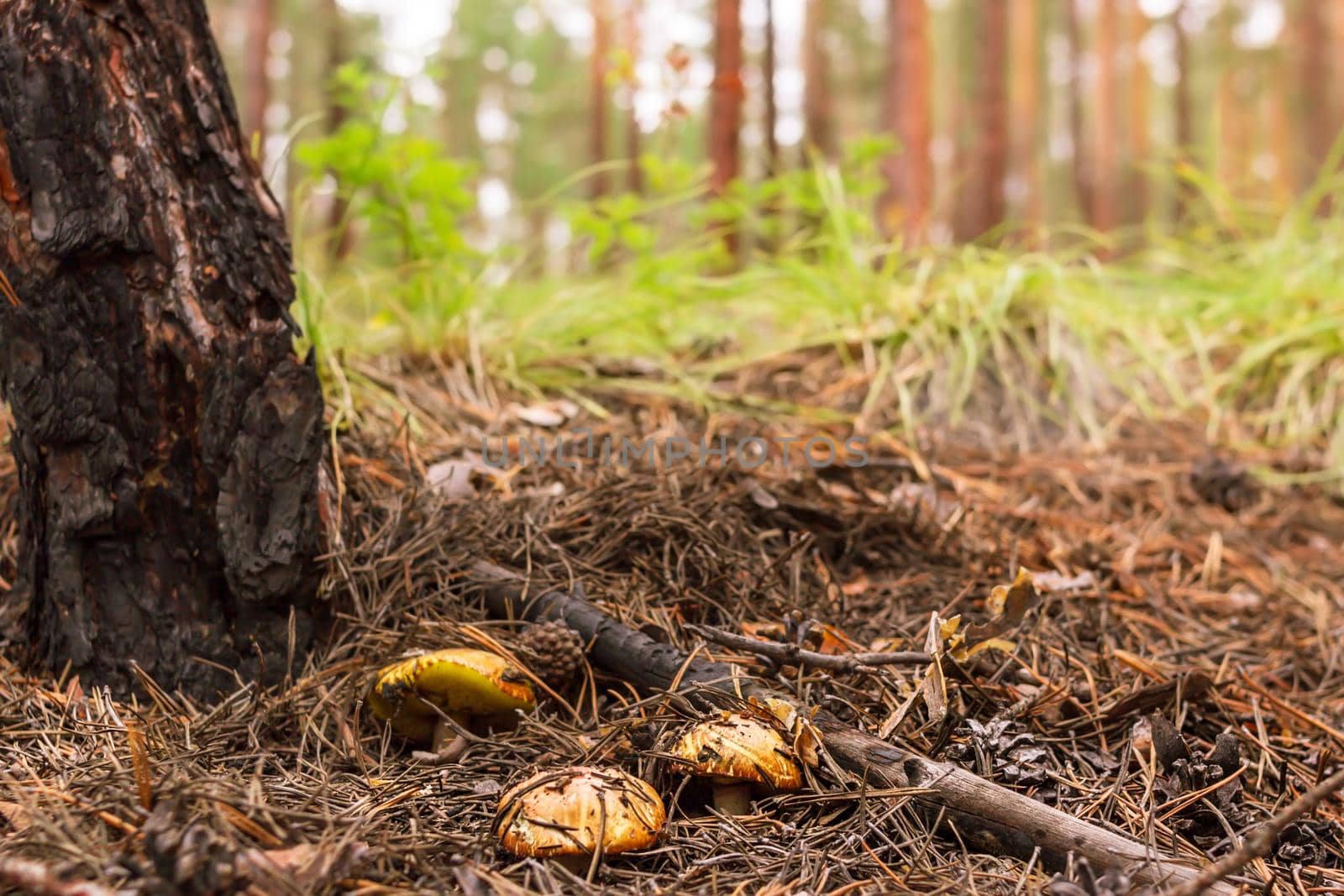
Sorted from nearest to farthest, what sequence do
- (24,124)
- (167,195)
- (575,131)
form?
(24,124) → (167,195) → (575,131)

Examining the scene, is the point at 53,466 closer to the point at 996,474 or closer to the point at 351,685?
the point at 351,685

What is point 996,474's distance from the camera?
2730 mm

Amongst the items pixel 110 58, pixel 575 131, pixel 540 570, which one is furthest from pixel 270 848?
pixel 575 131

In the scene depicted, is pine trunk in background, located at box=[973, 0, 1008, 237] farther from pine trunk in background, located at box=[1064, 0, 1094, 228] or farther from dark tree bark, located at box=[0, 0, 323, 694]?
dark tree bark, located at box=[0, 0, 323, 694]

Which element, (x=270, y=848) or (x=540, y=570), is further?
(x=540, y=570)

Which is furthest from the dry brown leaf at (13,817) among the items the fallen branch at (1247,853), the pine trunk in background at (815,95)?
the pine trunk in background at (815,95)

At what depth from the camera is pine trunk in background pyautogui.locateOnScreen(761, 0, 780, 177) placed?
555cm

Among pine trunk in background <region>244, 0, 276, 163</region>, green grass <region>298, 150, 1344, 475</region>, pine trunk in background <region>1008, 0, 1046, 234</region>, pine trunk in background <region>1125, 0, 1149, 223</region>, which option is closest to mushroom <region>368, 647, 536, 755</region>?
green grass <region>298, 150, 1344, 475</region>

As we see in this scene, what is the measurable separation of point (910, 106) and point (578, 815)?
5.01 meters

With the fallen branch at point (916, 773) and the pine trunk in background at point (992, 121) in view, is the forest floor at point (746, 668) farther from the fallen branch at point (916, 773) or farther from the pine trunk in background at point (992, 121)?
the pine trunk in background at point (992, 121)

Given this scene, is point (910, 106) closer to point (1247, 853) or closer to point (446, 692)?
point (446, 692)

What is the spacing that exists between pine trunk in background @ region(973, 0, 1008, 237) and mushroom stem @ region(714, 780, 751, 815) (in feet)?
19.0

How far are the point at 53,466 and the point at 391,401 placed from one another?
3.00ft

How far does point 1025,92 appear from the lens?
14.2m
